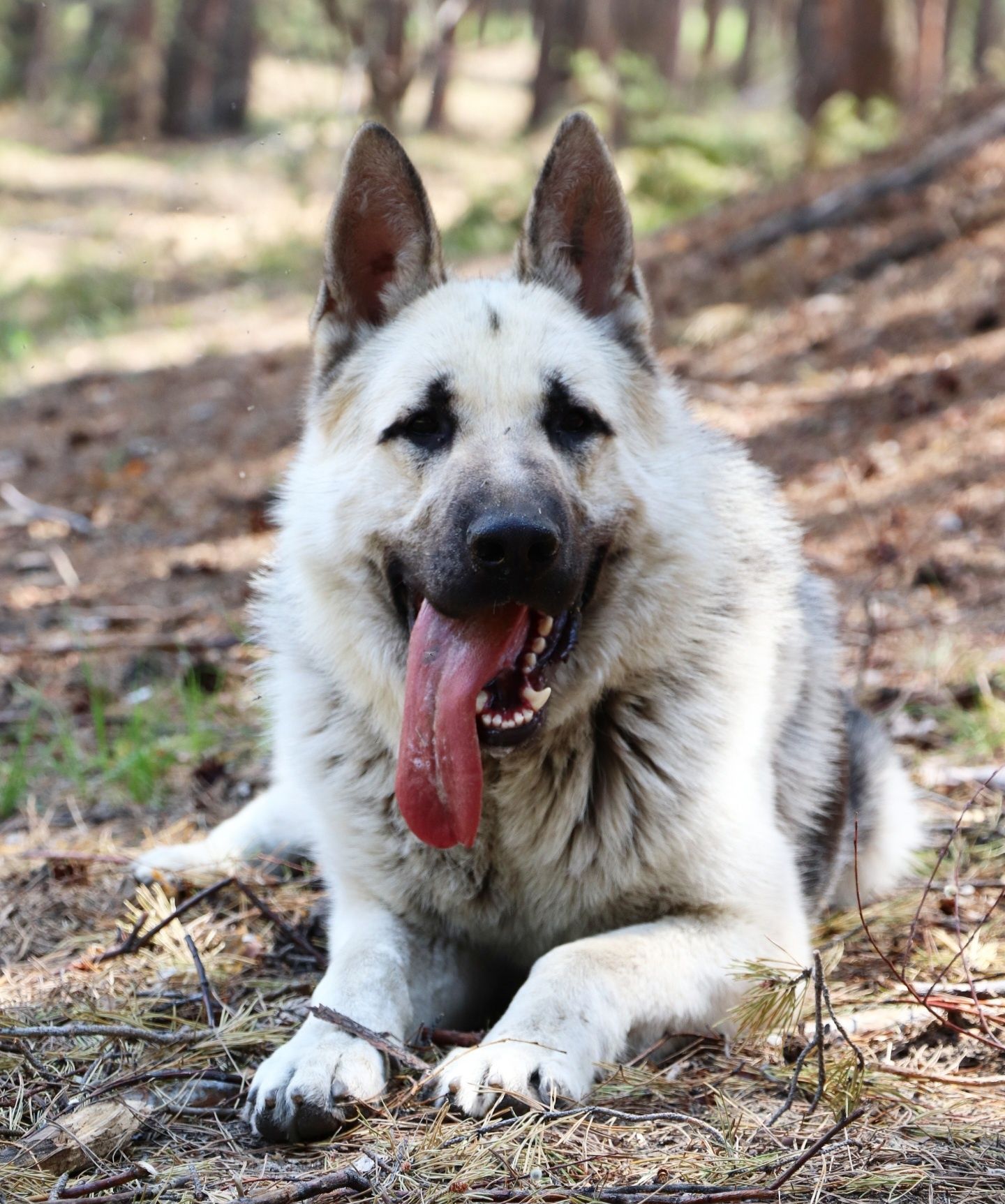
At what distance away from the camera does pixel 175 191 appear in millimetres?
19219

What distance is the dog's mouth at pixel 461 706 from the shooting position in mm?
2838

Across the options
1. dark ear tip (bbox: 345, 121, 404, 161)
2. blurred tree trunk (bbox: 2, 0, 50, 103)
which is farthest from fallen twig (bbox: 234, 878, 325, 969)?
blurred tree trunk (bbox: 2, 0, 50, 103)

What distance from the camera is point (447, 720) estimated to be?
9.27 feet

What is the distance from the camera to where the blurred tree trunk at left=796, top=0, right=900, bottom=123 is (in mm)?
12438

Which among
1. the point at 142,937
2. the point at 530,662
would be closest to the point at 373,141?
the point at 530,662

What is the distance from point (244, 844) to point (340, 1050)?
154cm

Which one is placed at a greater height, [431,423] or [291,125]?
[291,125]

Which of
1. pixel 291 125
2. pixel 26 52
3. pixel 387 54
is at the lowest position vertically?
pixel 291 125

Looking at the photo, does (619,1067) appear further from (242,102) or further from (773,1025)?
(242,102)

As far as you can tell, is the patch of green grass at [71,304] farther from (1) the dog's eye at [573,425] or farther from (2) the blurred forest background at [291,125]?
(1) the dog's eye at [573,425]

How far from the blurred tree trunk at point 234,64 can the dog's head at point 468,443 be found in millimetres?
22741

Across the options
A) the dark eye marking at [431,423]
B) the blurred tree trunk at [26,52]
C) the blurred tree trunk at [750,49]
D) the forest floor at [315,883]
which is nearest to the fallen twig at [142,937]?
the forest floor at [315,883]

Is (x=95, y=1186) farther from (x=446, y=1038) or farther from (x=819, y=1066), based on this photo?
(x=819, y=1066)

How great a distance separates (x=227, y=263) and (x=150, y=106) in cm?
1141
